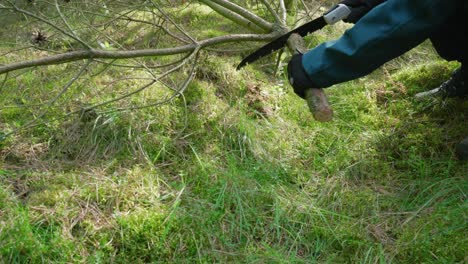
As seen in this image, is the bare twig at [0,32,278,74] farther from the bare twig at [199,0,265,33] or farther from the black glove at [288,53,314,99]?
the black glove at [288,53,314,99]

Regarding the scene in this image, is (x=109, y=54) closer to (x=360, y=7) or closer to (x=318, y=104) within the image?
(x=318, y=104)

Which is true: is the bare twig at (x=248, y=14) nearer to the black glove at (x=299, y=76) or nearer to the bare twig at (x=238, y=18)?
the bare twig at (x=238, y=18)

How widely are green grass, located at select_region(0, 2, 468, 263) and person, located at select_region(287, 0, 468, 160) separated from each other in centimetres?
60

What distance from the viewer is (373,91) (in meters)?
2.79

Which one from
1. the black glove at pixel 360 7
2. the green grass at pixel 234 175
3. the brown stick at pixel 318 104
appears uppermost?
the black glove at pixel 360 7

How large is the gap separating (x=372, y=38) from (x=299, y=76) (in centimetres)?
35

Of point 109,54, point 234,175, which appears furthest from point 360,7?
point 109,54

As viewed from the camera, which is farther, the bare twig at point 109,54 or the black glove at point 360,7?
the bare twig at point 109,54

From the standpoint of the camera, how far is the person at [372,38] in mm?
1562

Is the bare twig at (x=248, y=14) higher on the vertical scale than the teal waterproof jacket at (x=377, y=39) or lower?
higher

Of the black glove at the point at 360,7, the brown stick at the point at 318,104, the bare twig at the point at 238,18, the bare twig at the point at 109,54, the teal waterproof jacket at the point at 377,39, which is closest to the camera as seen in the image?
the teal waterproof jacket at the point at 377,39

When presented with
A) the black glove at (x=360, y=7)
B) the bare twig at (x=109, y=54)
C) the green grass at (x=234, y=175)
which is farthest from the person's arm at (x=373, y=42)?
the bare twig at (x=109, y=54)

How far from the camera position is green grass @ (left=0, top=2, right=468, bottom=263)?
178 cm

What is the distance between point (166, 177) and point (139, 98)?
69 cm
